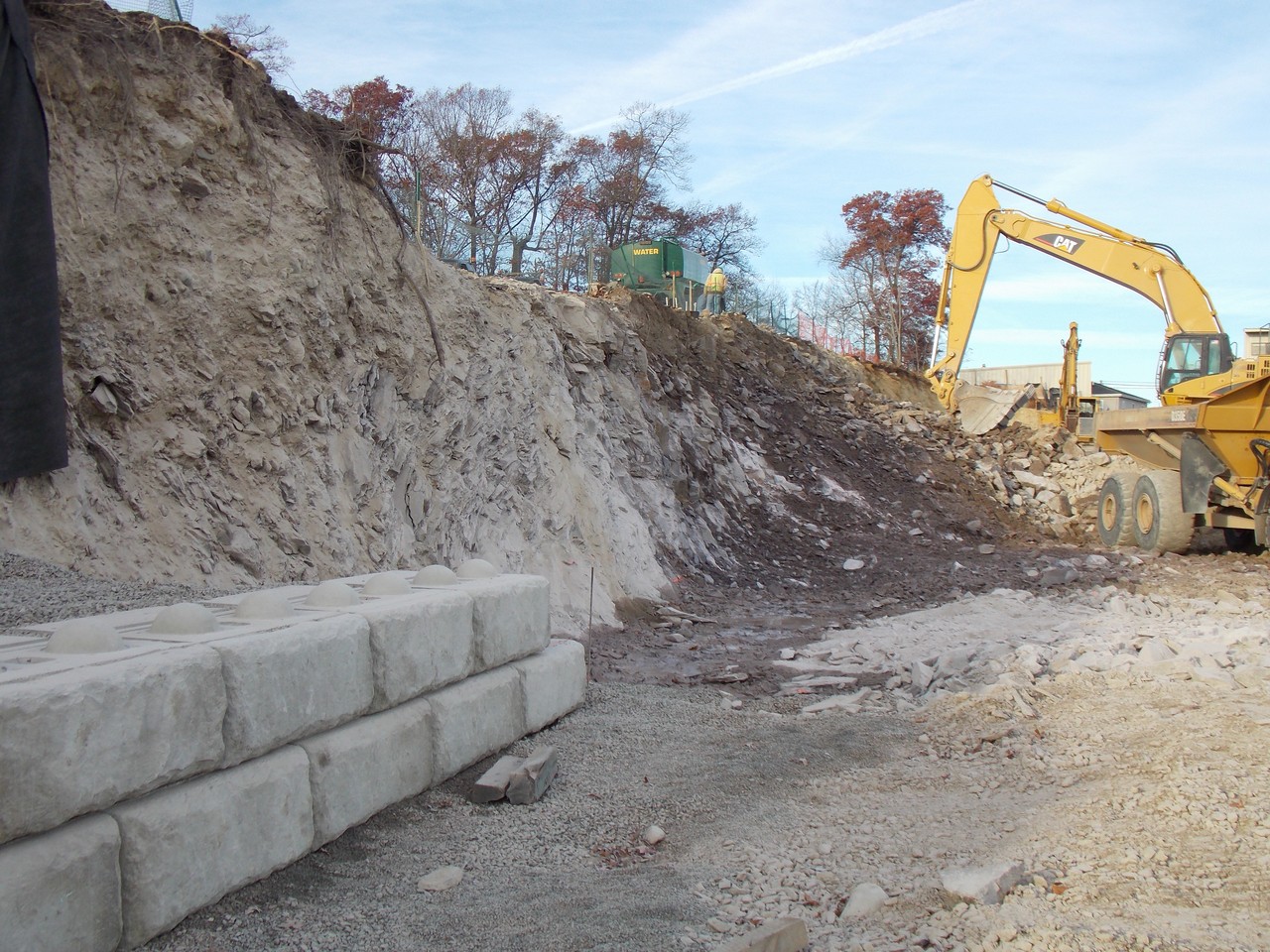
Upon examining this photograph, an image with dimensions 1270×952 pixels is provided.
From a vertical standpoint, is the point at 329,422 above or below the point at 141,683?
above

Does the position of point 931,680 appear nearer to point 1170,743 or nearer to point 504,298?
point 1170,743

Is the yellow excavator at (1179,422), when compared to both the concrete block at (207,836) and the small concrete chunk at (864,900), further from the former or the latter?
the concrete block at (207,836)

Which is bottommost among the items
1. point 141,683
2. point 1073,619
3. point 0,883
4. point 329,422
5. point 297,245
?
point 1073,619

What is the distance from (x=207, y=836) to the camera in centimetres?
307

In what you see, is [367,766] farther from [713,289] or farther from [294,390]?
[713,289]

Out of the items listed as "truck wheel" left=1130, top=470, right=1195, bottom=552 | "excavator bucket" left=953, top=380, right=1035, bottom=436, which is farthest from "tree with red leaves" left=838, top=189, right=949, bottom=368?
"truck wheel" left=1130, top=470, right=1195, bottom=552

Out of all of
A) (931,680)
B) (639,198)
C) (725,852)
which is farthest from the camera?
(639,198)

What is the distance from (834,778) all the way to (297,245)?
6212 millimetres

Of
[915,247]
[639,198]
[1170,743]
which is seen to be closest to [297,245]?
[1170,743]

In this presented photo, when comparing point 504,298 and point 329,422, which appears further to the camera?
point 504,298

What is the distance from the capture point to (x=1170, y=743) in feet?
16.0

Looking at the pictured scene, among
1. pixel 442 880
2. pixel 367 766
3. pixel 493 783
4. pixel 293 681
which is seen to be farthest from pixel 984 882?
pixel 293 681

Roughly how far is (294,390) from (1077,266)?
678 inches

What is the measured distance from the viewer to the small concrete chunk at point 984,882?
3336 millimetres
